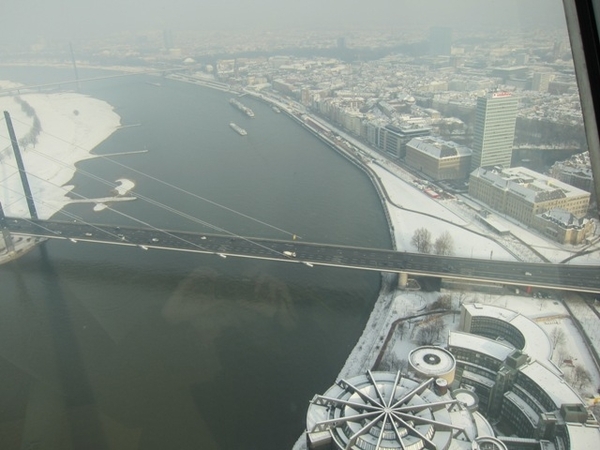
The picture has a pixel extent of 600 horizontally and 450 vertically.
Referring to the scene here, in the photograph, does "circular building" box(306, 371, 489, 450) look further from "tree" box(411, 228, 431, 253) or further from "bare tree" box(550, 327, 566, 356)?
"tree" box(411, 228, 431, 253)

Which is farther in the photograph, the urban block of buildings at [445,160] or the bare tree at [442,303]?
the urban block of buildings at [445,160]

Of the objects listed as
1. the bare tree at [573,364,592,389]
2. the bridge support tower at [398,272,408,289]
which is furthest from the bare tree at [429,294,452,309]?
the bare tree at [573,364,592,389]

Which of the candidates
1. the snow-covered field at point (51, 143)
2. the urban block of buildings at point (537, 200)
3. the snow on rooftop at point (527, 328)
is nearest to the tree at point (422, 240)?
the urban block of buildings at point (537, 200)

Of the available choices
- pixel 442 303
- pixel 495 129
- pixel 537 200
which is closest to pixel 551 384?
pixel 442 303

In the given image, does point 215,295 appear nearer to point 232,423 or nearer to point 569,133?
point 232,423

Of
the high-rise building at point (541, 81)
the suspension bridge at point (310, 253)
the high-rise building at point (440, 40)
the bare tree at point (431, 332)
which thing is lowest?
the bare tree at point (431, 332)

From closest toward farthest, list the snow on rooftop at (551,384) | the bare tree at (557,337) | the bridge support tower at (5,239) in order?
the snow on rooftop at (551,384)
the bare tree at (557,337)
the bridge support tower at (5,239)

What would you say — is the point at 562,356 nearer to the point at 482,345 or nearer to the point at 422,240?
the point at 482,345

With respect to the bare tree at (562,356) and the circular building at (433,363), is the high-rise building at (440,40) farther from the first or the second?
the circular building at (433,363)
